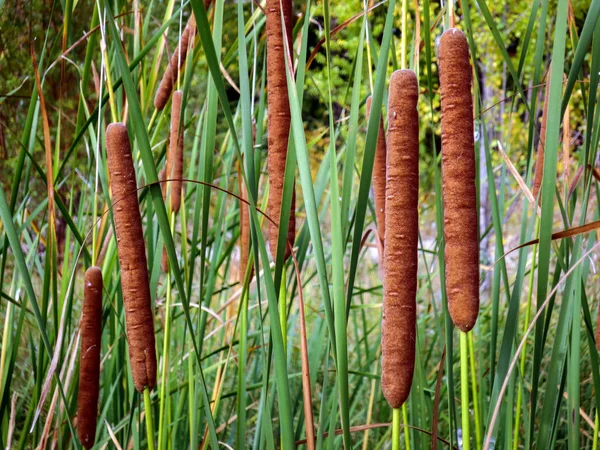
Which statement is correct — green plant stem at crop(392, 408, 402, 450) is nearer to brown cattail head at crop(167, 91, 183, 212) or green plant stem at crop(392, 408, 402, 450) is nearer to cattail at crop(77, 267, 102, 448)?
cattail at crop(77, 267, 102, 448)

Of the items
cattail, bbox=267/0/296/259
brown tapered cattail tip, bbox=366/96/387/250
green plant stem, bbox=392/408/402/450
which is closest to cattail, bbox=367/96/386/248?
brown tapered cattail tip, bbox=366/96/387/250

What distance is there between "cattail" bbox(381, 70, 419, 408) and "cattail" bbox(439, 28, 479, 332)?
0.03m

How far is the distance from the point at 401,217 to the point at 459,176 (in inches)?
2.4

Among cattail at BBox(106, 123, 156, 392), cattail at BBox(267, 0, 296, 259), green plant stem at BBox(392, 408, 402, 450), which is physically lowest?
green plant stem at BBox(392, 408, 402, 450)

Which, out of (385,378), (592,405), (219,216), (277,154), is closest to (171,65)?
(219,216)

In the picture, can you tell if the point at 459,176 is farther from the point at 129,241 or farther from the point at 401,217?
the point at 129,241

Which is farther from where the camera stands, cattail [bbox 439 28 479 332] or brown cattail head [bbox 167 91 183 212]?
brown cattail head [bbox 167 91 183 212]

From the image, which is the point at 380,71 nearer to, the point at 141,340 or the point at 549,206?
the point at 549,206

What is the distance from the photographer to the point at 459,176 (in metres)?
0.57

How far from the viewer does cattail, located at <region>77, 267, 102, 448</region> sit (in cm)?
76

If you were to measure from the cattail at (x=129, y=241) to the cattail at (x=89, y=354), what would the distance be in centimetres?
10

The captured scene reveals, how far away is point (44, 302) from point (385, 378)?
50 centimetres

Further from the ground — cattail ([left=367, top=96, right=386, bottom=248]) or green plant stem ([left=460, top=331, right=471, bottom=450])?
cattail ([left=367, top=96, right=386, bottom=248])

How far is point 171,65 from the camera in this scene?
39.8 inches
